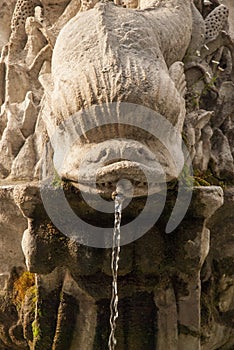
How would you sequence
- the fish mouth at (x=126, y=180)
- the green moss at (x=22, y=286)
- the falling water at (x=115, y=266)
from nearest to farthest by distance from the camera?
1. the fish mouth at (x=126, y=180)
2. the falling water at (x=115, y=266)
3. the green moss at (x=22, y=286)

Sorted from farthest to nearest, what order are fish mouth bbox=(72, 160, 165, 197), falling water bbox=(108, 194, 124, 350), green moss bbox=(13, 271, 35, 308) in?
green moss bbox=(13, 271, 35, 308) < falling water bbox=(108, 194, 124, 350) < fish mouth bbox=(72, 160, 165, 197)

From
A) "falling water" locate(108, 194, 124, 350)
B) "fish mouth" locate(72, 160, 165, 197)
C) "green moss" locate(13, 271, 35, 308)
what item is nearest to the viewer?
"fish mouth" locate(72, 160, 165, 197)

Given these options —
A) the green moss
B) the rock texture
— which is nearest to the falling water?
the rock texture

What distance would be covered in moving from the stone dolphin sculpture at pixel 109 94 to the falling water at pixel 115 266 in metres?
0.10

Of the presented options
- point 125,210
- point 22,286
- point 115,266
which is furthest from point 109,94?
point 22,286

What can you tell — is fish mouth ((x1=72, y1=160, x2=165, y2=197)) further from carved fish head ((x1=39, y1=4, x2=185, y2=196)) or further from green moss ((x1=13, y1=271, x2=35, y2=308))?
green moss ((x1=13, y1=271, x2=35, y2=308))

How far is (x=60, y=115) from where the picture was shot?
2297 mm

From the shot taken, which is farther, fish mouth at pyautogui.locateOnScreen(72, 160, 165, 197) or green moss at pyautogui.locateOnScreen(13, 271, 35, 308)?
green moss at pyautogui.locateOnScreen(13, 271, 35, 308)

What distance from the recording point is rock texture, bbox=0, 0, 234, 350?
7.12 ft

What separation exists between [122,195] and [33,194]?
37 centimetres

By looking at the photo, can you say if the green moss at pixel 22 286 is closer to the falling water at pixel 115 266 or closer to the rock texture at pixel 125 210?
the rock texture at pixel 125 210

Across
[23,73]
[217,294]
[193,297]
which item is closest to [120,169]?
[193,297]

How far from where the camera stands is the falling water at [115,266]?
6.98ft

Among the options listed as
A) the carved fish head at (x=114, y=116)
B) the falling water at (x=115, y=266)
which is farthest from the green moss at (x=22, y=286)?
the carved fish head at (x=114, y=116)
